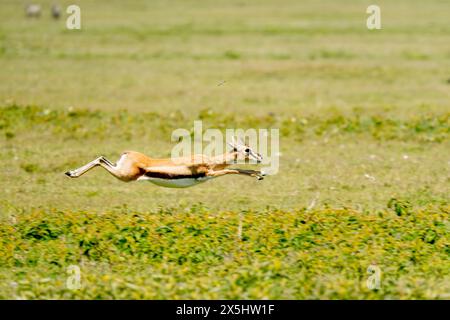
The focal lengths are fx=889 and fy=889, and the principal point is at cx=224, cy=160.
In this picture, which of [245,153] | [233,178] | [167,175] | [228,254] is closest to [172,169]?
[167,175]

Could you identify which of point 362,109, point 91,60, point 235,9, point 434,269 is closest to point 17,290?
point 434,269

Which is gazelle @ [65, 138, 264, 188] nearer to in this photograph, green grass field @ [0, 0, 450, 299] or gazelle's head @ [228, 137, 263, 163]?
gazelle's head @ [228, 137, 263, 163]

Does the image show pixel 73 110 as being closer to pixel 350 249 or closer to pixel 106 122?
pixel 106 122

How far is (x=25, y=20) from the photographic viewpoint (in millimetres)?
43000

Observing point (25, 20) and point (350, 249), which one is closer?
point (350, 249)

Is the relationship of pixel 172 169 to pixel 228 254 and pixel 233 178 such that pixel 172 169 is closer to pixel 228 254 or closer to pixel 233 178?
pixel 228 254

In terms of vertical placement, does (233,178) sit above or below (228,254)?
above

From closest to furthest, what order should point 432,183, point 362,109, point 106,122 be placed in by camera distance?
point 432,183 → point 106,122 → point 362,109

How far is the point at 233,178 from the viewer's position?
1440 centimetres

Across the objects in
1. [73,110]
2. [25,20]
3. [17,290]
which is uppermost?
[25,20]

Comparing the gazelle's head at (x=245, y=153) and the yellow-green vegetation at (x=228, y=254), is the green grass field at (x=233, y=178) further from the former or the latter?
the gazelle's head at (x=245, y=153)

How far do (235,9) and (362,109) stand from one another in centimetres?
2817

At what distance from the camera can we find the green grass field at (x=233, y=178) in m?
9.03

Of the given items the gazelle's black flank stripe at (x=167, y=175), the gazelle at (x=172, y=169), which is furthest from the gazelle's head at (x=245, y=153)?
the gazelle's black flank stripe at (x=167, y=175)
